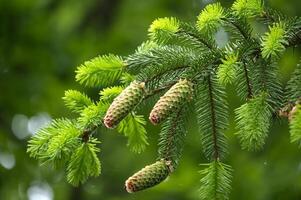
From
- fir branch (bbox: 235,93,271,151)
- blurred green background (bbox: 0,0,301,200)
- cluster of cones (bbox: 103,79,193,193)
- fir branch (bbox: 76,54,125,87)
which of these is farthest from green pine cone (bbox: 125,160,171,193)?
blurred green background (bbox: 0,0,301,200)

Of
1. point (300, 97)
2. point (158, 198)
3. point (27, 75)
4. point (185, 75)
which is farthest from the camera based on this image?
point (27, 75)

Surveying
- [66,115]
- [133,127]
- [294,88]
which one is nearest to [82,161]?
[133,127]

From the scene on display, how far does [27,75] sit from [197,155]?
1.44 m

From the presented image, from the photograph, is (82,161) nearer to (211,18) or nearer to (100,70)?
(100,70)

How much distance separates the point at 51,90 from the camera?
514 centimetres

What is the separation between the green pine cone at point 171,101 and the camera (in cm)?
165

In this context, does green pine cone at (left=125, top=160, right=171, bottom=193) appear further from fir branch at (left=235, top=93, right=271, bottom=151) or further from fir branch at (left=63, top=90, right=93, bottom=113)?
fir branch at (left=63, top=90, right=93, bottom=113)

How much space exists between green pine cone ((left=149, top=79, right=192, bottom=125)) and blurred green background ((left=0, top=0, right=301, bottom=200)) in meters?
2.32

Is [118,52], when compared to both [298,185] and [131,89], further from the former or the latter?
[131,89]

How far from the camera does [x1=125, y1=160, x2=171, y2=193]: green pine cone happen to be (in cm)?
172

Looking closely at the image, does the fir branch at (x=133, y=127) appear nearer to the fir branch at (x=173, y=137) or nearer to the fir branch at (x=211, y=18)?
the fir branch at (x=173, y=137)

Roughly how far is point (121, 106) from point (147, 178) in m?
0.20

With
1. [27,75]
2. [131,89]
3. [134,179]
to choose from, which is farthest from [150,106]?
[27,75]

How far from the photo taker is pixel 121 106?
5.60 feet
